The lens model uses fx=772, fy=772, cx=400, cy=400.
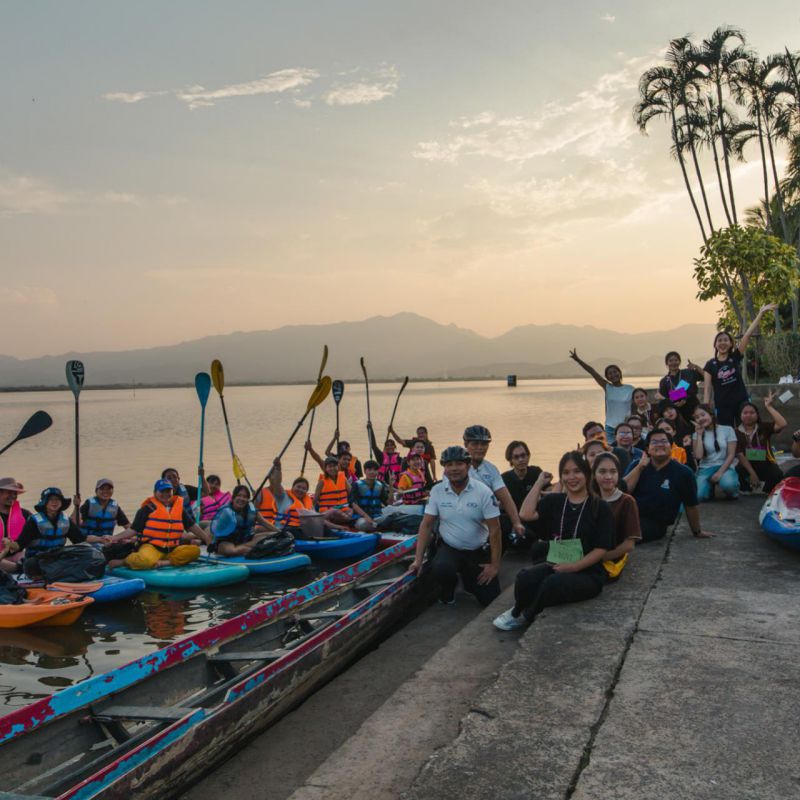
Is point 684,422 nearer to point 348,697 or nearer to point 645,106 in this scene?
point 348,697

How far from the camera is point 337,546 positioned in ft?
39.6

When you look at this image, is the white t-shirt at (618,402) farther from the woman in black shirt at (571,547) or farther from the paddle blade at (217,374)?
the paddle blade at (217,374)

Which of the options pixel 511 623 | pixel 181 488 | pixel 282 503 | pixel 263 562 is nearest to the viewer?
pixel 511 623

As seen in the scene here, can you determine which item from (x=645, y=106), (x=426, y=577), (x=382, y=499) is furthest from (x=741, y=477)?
(x=645, y=106)

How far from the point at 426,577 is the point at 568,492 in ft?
8.33

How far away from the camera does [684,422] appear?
10.7m

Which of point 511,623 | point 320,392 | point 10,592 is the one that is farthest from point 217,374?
point 511,623

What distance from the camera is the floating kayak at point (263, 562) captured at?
A: 1110 centimetres

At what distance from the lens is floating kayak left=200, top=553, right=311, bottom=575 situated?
11.1 m

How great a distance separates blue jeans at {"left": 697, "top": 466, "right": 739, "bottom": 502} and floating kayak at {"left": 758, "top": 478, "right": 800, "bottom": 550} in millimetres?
2053

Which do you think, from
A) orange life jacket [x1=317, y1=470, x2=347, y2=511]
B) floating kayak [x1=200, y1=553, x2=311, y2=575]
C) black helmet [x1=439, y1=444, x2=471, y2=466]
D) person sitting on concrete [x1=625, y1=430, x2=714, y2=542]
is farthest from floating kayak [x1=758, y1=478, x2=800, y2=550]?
orange life jacket [x1=317, y1=470, x2=347, y2=511]

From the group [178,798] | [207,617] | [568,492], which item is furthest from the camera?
[207,617]

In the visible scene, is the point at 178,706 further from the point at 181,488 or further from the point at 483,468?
the point at 181,488

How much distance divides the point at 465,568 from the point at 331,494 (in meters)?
6.15
